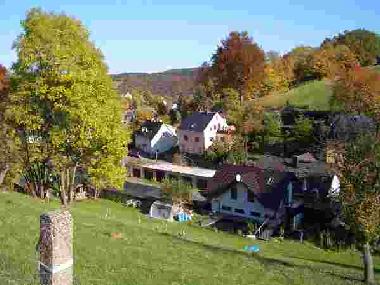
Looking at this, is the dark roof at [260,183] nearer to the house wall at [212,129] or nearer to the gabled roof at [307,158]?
the gabled roof at [307,158]

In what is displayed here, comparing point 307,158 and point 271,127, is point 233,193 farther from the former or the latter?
point 271,127

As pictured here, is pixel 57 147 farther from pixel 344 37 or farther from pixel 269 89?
pixel 344 37

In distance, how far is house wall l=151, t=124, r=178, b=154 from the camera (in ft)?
225

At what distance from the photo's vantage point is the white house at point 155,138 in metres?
68.6

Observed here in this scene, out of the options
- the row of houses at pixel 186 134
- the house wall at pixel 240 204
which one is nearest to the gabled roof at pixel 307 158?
the house wall at pixel 240 204

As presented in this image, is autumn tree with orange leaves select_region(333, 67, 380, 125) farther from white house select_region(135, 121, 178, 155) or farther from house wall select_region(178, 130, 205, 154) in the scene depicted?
white house select_region(135, 121, 178, 155)

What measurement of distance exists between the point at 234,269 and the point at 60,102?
43.4 feet

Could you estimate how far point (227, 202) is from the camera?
43094mm

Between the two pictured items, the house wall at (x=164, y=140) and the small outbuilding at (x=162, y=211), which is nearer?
the small outbuilding at (x=162, y=211)

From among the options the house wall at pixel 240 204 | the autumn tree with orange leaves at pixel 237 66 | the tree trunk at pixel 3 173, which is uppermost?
the autumn tree with orange leaves at pixel 237 66

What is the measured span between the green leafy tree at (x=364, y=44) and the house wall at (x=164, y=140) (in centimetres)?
4247

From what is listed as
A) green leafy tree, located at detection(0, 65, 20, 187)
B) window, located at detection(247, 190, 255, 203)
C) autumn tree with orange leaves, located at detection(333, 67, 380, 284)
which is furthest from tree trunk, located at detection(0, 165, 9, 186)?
window, located at detection(247, 190, 255, 203)

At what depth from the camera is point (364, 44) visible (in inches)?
3745

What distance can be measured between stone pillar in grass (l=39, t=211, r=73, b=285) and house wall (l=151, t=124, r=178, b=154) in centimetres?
6113
